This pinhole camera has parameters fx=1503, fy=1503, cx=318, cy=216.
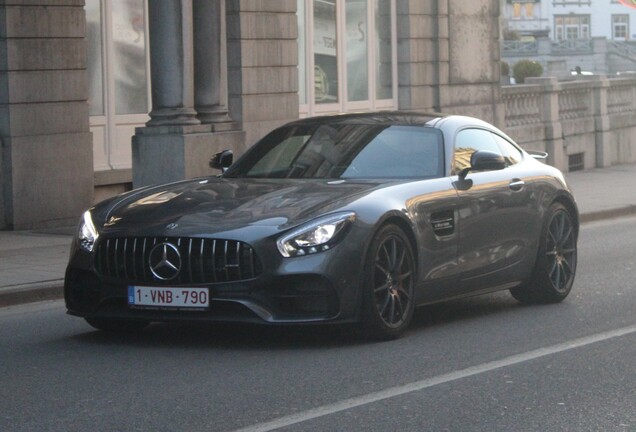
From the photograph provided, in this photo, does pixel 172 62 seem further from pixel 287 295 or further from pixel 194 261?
pixel 287 295

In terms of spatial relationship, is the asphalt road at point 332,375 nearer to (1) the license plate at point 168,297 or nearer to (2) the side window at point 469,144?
(1) the license plate at point 168,297

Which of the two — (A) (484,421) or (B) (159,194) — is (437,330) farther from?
(A) (484,421)

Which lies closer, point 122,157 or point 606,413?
point 606,413

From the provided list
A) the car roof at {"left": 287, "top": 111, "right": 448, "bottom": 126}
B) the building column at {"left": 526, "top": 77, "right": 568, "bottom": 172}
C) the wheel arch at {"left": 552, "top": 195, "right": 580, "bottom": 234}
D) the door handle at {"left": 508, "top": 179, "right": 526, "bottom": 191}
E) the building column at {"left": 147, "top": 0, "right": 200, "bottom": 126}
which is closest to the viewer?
the car roof at {"left": 287, "top": 111, "right": 448, "bottom": 126}

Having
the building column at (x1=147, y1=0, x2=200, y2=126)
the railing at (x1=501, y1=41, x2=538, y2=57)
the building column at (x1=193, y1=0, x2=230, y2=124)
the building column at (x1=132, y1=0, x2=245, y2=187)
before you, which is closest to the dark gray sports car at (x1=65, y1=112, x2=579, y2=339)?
the building column at (x1=132, y1=0, x2=245, y2=187)

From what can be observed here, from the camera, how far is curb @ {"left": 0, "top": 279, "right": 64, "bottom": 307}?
11.6 meters

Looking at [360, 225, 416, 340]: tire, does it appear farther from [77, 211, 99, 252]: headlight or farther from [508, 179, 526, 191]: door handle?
[77, 211, 99, 252]: headlight

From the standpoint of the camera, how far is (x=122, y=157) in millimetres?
20391

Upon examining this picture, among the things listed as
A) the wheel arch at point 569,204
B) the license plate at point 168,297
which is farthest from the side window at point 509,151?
the license plate at point 168,297

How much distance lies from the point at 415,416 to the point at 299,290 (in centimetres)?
174

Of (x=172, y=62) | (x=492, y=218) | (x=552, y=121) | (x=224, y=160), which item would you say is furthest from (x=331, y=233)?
(x=552, y=121)

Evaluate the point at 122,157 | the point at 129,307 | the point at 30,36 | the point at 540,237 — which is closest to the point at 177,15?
the point at 30,36

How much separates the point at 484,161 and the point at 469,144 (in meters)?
0.54

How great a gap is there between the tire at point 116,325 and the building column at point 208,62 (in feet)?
28.2
